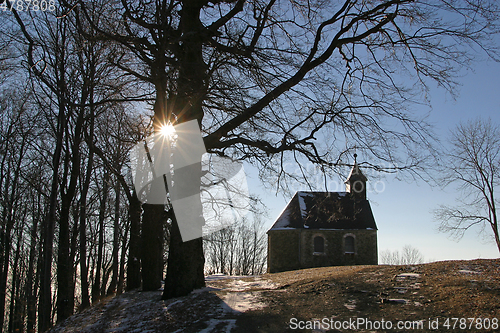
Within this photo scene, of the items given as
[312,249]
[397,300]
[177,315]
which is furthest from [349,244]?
[177,315]

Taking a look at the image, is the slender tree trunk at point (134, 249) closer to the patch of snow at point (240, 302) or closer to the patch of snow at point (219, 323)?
the patch of snow at point (240, 302)

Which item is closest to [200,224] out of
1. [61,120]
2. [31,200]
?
[61,120]

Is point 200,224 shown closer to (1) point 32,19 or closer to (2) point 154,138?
(2) point 154,138

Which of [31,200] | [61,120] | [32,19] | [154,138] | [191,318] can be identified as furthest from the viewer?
[31,200]

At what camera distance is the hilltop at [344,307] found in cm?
571

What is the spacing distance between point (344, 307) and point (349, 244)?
26.3 m

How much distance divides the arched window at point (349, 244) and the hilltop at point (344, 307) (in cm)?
2208

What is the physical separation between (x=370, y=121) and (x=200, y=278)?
6784 mm

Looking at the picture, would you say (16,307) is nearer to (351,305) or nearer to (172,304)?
(172,304)

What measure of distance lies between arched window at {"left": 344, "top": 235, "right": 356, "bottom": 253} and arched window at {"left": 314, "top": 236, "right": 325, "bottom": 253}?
206cm

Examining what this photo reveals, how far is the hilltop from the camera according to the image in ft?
18.7

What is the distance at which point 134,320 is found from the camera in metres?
7.86

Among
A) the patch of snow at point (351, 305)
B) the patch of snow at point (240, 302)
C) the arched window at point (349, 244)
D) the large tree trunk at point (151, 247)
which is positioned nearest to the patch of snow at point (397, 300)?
the patch of snow at point (351, 305)
